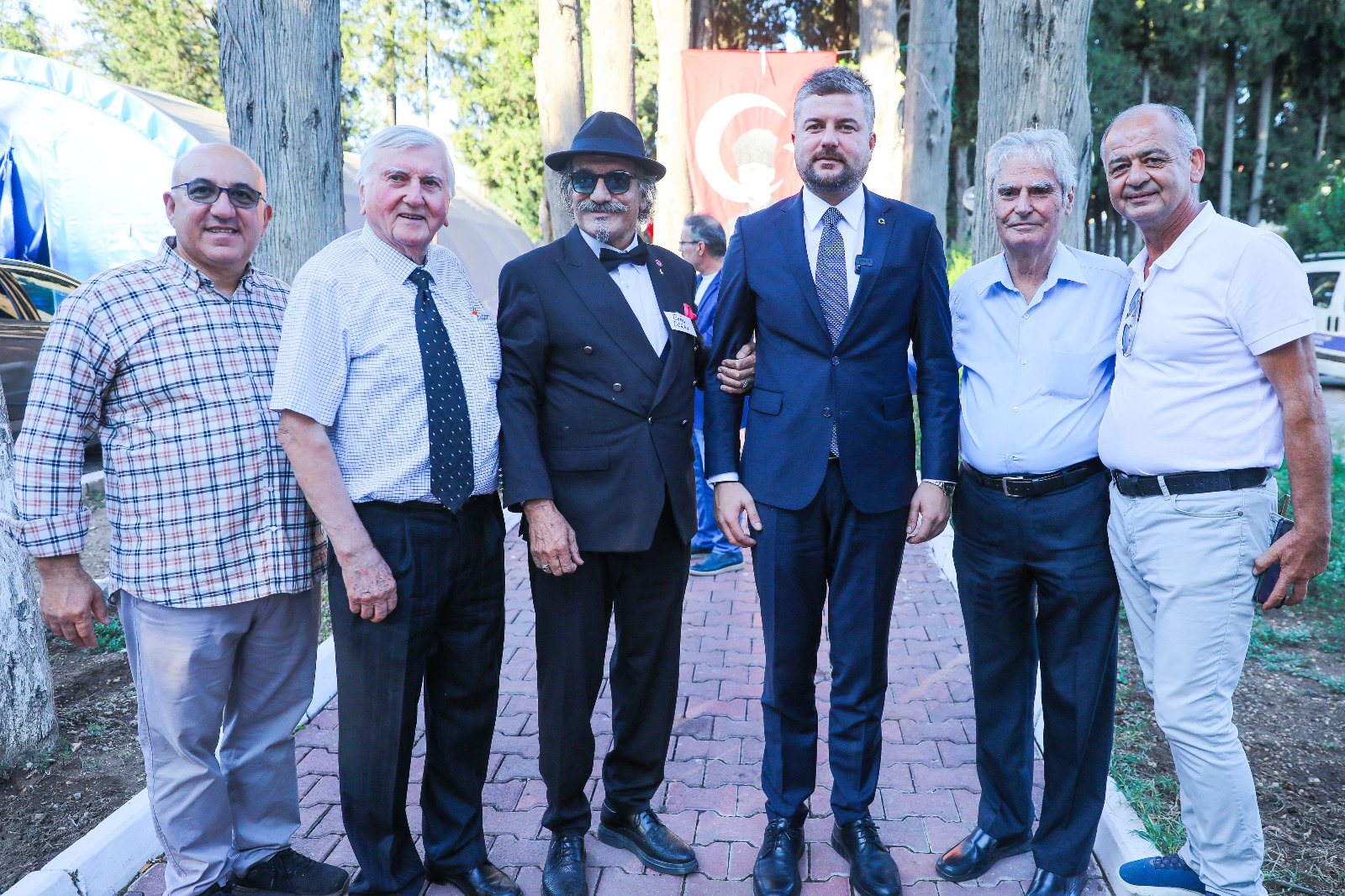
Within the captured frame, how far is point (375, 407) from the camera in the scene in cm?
Result: 248

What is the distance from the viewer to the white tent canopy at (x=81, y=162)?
1148 centimetres

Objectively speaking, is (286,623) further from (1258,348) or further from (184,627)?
(1258,348)

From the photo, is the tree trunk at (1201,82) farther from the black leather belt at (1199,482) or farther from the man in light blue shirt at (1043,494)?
the black leather belt at (1199,482)

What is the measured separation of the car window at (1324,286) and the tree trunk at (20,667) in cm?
1559

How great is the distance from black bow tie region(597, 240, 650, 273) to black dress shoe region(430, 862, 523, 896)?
187 centimetres

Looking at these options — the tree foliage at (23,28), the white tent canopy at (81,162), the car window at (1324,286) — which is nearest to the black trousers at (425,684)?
the white tent canopy at (81,162)

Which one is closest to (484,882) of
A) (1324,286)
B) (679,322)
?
(679,322)

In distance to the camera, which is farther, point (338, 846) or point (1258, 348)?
point (338, 846)

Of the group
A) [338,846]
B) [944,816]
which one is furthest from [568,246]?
[944,816]

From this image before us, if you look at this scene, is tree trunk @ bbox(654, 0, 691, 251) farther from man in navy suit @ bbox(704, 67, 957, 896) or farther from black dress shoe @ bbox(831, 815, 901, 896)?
black dress shoe @ bbox(831, 815, 901, 896)

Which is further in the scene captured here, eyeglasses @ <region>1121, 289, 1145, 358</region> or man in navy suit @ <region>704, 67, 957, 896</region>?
man in navy suit @ <region>704, 67, 957, 896</region>

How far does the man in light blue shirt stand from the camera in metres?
2.66

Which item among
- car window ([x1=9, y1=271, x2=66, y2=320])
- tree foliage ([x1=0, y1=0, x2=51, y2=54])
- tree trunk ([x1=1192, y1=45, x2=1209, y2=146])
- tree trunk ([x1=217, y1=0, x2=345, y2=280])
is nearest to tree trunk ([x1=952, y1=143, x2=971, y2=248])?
tree trunk ([x1=1192, y1=45, x2=1209, y2=146])

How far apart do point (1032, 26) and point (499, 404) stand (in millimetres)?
3917
